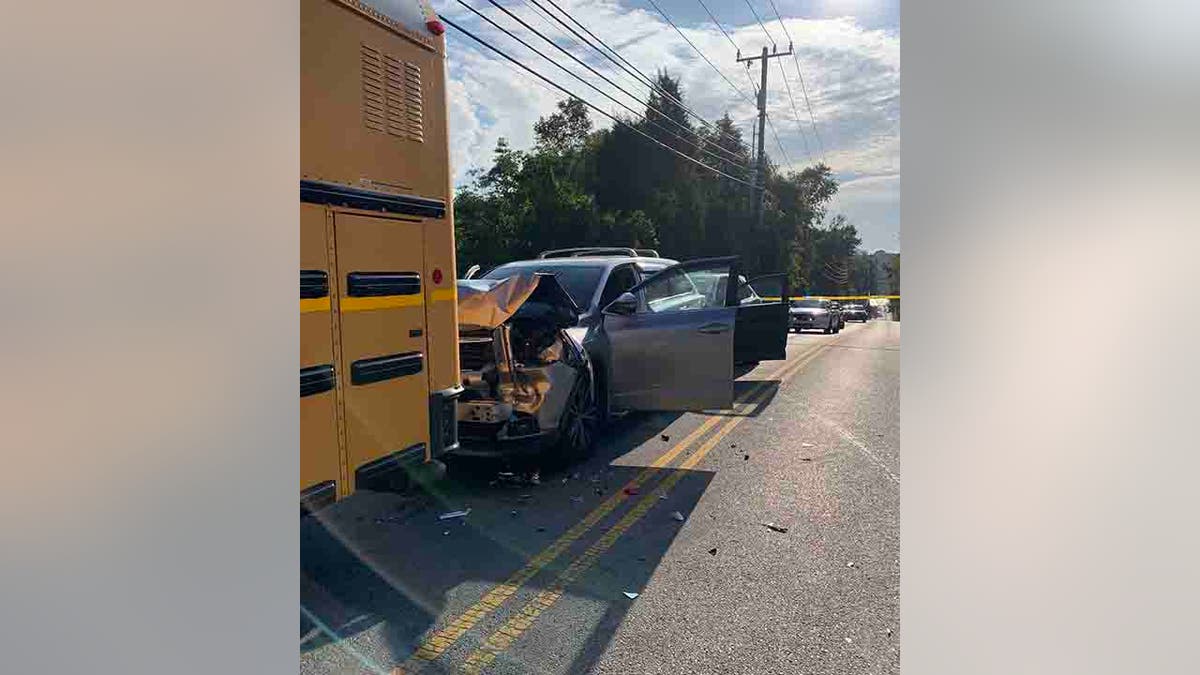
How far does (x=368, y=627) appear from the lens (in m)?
1.83

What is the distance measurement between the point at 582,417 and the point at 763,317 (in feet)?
2.01

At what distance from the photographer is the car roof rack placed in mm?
1938

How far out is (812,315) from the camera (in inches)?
73.9

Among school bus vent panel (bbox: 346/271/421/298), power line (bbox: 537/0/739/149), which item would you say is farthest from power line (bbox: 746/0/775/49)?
school bus vent panel (bbox: 346/271/421/298)

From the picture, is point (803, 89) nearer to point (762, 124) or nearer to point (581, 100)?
point (762, 124)

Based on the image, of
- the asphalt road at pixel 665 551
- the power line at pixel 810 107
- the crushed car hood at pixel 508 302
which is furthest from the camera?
the crushed car hood at pixel 508 302

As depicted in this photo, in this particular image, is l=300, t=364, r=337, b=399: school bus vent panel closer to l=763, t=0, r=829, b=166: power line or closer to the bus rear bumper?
the bus rear bumper

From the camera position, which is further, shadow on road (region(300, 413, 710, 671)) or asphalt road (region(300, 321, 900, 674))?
shadow on road (region(300, 413, 710, 671))

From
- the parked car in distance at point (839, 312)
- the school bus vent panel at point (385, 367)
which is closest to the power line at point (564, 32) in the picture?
the parked car in distance at point (839, 312)

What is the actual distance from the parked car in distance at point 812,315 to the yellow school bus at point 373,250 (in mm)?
1034

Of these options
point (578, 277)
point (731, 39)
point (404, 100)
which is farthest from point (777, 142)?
point (404, 100)

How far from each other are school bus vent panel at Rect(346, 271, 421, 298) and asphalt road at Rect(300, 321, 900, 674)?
1.96 ft

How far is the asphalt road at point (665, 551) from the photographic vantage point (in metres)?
1.71

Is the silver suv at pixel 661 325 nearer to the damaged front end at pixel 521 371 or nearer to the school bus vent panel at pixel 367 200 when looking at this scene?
the damaged front end at pixel 521 371
